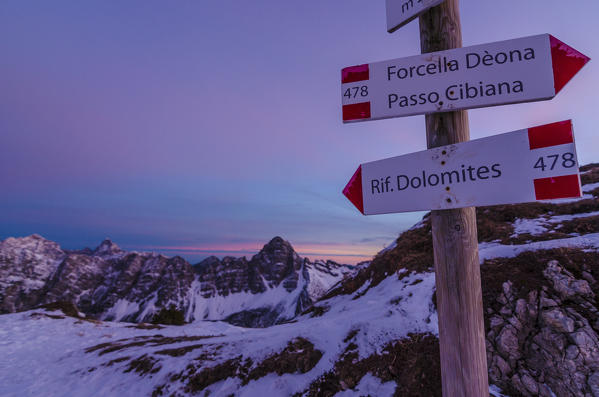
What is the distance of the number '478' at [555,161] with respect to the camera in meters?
2.06

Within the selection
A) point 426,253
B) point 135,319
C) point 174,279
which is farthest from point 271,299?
point 426,253

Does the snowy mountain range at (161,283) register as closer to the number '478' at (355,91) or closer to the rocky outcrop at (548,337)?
the rocky outcrop at (548,337)

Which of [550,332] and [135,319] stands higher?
[550,332]

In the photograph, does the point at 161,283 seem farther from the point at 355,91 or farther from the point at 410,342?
the point at 355,91

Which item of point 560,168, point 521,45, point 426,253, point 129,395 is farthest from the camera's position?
point 426,253

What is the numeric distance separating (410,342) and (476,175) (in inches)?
235

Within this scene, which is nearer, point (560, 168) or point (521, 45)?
point (560, 168)

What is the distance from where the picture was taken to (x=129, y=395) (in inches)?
367

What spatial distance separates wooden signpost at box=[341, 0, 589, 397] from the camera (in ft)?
7.39

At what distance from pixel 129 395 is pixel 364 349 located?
8113mm

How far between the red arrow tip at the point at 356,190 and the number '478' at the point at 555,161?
145 centimetres

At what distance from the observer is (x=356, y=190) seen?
2975 mm

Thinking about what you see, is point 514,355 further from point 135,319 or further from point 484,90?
point 135,319

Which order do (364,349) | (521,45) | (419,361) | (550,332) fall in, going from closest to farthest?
1. (521,45)
2. (550,332)
3. (419,361)
4. (364,349)
